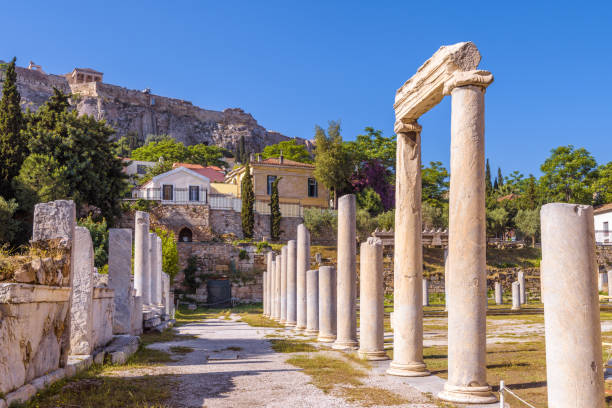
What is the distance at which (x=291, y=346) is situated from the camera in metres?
14.2

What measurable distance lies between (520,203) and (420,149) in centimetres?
5240

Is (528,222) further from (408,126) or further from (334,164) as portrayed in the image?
(408,126)

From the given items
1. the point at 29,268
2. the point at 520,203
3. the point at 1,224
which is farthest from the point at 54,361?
the point at 520,203

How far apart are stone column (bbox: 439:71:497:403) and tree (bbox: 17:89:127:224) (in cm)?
2900

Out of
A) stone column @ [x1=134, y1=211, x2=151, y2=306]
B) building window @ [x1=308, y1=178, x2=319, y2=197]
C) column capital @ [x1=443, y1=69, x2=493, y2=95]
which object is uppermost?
building window @ [x1=308, y1=178, x2=319, y2=197]

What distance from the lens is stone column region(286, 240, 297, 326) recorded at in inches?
841

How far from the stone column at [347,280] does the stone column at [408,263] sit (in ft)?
10.9

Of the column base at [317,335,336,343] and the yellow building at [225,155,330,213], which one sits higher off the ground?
the yellow building at [225,155,330,213]

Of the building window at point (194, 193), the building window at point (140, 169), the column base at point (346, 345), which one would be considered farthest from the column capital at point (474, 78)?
the building window at point (140, 169)

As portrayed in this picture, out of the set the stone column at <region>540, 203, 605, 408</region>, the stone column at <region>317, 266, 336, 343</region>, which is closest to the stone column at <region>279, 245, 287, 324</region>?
the stone column at <region>317, 266, 336, 343</region>

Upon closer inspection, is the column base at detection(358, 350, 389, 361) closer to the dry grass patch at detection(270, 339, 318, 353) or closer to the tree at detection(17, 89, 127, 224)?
the dry grass patch at detection(270, 339, 318, 353)

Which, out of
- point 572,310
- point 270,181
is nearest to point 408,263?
point 572,310

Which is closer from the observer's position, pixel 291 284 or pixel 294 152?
pixel 291 284

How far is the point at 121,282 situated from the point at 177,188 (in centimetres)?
3633
